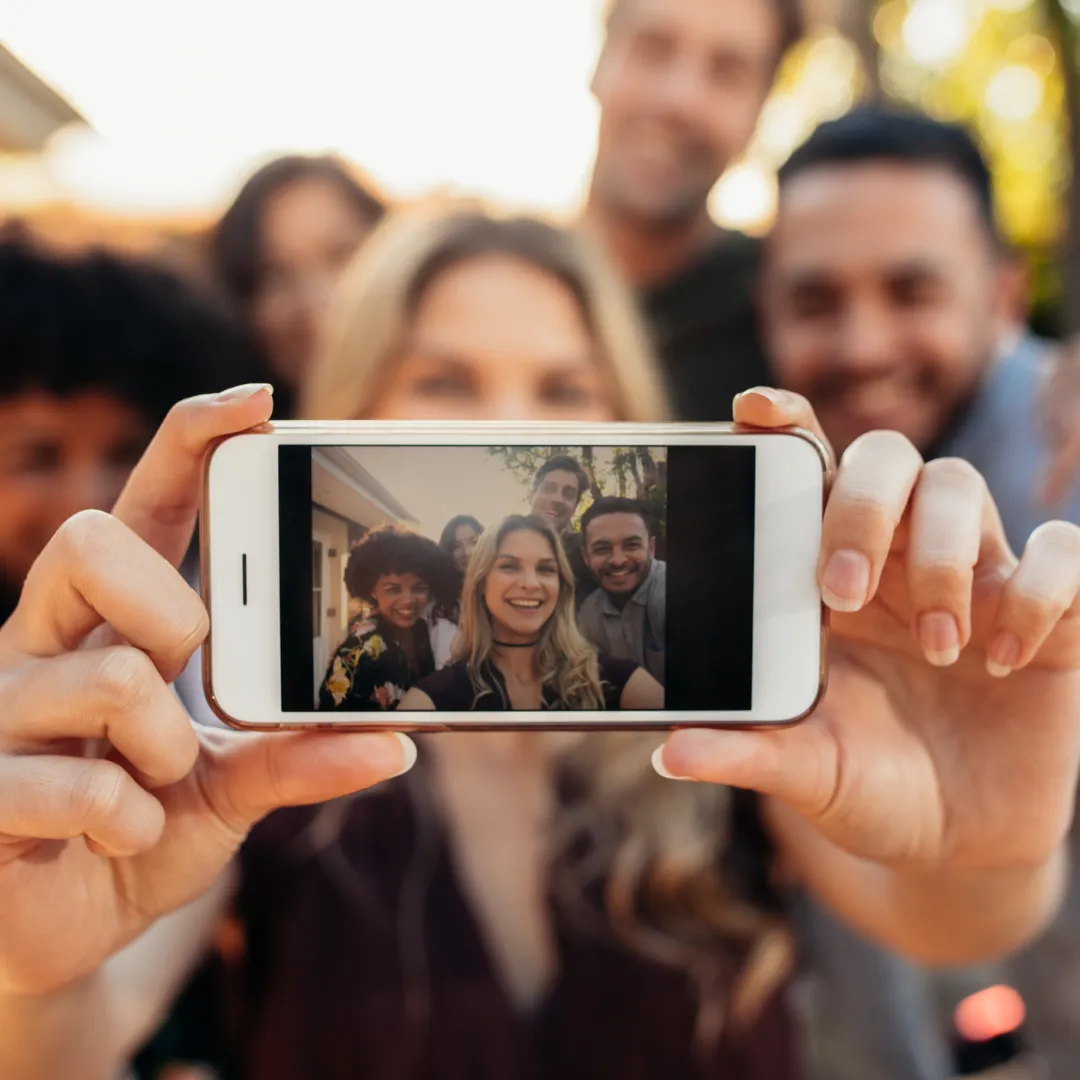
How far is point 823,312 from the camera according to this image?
229 cm

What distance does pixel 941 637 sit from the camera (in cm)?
91

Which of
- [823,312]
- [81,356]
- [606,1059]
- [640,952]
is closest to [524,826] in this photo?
[640,952]

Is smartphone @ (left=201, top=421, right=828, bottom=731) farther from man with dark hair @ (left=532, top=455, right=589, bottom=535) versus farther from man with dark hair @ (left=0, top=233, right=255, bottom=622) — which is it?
man with dark hair @ (left=0, top=233, right=255, bottom=622)

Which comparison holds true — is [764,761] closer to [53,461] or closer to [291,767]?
[291,767]

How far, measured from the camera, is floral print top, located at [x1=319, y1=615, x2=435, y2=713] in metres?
1.01

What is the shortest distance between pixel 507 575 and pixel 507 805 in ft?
3.36

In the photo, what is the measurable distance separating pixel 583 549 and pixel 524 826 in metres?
1.05

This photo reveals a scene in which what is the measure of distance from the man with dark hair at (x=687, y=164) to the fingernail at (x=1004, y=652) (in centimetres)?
175

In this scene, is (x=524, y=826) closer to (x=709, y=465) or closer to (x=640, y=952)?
(x=640, y=952)

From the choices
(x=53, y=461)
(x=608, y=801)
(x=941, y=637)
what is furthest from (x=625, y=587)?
(x=53, y=461)

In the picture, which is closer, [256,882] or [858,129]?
[256,882]

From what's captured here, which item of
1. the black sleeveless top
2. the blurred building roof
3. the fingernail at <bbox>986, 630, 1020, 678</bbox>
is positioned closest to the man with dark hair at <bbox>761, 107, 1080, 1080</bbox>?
the fingernail at <bbox>986, 630, 1020, 678</bbox>

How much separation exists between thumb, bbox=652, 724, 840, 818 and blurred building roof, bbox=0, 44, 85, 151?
7.47 ft

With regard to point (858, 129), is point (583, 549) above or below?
below
